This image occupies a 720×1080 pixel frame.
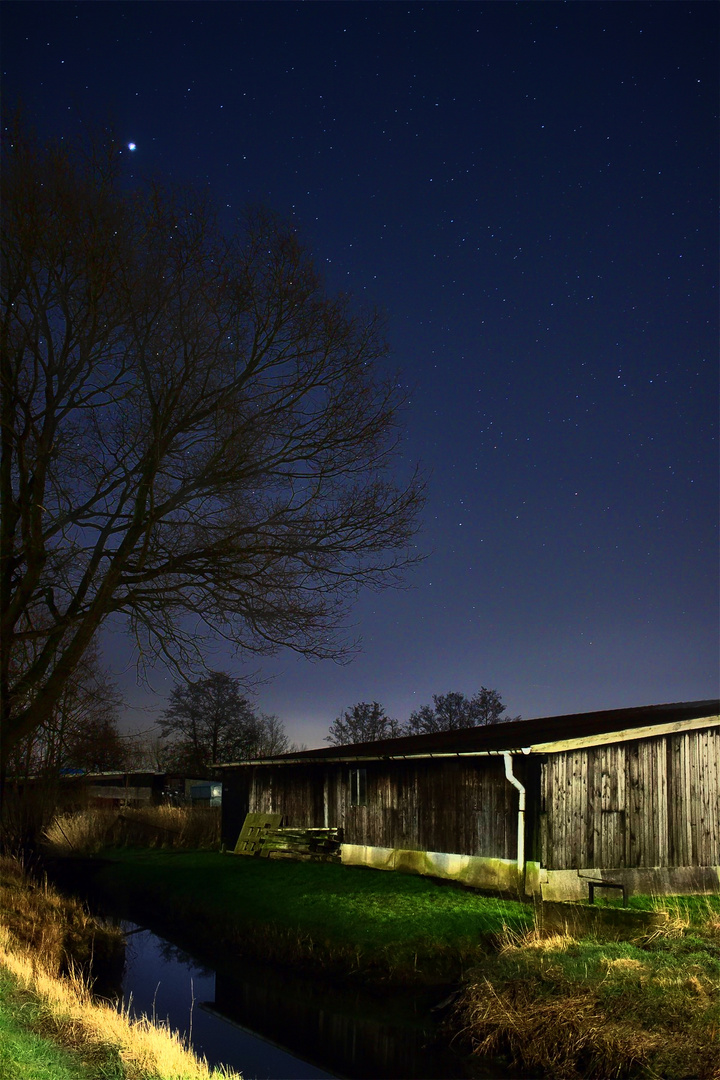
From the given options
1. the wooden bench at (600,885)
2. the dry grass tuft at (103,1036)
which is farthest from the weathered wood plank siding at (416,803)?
the dry grass tuft at (103,1036)

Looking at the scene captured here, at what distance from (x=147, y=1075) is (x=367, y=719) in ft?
209

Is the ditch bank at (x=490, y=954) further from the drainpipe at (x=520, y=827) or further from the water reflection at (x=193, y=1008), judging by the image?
the drainpipe at (x=520, y=827)

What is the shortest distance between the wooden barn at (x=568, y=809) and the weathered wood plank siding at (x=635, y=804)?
0.07 ft

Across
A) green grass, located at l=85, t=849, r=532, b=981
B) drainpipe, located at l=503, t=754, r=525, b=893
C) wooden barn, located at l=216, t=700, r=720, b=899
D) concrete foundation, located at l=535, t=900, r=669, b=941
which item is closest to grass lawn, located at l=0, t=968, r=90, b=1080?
green grass, located at l=85, t=849, r=532, b=981

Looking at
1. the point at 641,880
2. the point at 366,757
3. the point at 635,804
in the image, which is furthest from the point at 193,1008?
the point at 635,804

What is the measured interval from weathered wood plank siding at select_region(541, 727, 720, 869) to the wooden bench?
1.29 feet

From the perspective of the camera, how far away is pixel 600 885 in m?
17.6

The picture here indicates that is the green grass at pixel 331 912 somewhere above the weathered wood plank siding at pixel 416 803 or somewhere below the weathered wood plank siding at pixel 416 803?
below

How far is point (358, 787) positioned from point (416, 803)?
2619 mm

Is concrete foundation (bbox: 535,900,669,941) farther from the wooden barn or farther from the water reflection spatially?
the water reflection

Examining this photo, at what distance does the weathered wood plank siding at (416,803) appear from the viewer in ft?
63.5

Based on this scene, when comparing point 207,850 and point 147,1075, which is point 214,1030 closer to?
point 147,1075

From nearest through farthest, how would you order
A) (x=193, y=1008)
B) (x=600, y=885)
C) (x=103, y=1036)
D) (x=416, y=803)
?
(x=103, y=1036) < (x=193, y=1008) < (x=600, y=885) < (x=416, y=803)

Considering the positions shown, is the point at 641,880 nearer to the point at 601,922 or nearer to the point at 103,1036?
the point at 601,922
